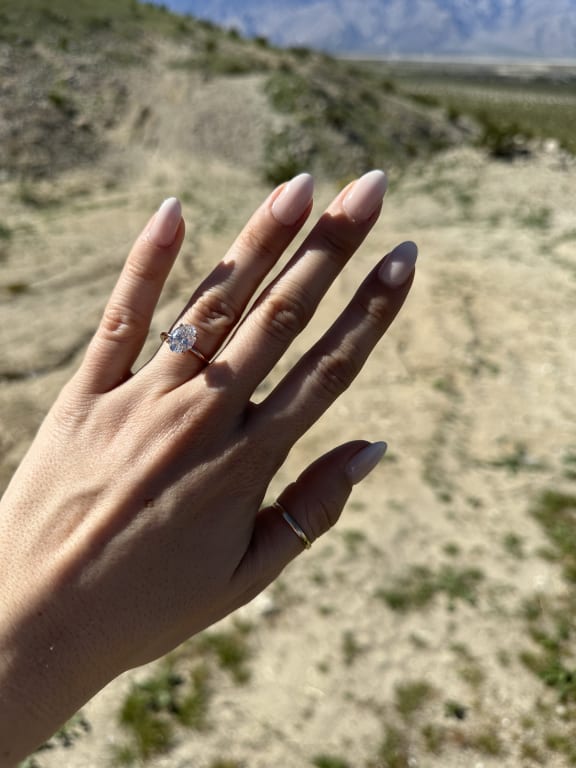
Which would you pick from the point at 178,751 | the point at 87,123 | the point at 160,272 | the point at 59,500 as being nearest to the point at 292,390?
the point at 160,272

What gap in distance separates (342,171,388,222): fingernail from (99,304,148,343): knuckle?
2.56 feet

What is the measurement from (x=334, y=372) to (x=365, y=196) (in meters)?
0.56

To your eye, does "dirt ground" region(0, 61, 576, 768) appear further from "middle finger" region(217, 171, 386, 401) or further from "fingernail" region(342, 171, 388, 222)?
"fingernail" region(342, 171, 388, 222)

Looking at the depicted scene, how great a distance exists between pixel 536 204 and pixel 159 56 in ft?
50.7

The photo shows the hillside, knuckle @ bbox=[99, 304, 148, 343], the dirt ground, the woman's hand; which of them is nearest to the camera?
the woman's hand

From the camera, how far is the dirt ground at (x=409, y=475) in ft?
10.9

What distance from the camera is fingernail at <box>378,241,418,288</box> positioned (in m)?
1.82

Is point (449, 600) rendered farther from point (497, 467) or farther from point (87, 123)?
point (87, 123)

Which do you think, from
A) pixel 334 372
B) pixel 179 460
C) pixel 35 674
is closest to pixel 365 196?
pixel 334 372

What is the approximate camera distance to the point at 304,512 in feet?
6.51

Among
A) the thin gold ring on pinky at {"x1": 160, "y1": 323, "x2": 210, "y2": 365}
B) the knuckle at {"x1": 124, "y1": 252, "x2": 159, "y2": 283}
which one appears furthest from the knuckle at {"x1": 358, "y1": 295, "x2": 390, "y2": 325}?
the knuckle at {"x1": 124, "y1": 252, "x2": 159, "y2": 283}

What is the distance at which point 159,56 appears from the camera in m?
21.0

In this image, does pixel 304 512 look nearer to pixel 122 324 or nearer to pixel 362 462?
pixel 362 462

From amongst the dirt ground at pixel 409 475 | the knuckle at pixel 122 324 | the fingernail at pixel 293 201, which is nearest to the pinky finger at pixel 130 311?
the knuckle at pixel 122 324
